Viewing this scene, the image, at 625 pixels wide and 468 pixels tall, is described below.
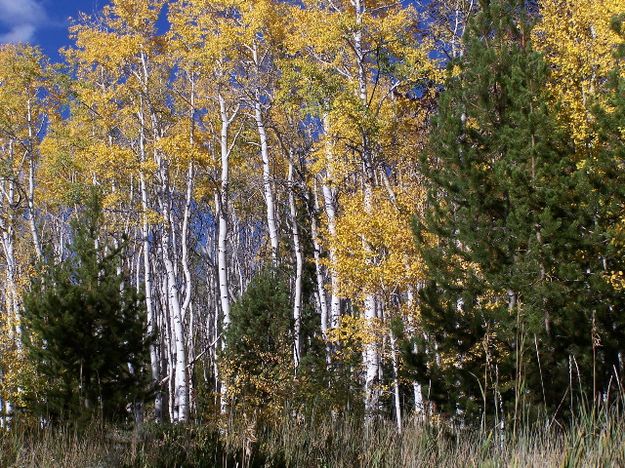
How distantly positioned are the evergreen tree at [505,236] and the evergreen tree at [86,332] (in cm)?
552

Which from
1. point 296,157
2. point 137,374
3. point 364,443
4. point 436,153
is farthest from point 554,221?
point 296,157

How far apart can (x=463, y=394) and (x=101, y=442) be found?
5.54m

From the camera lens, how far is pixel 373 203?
1148 cm

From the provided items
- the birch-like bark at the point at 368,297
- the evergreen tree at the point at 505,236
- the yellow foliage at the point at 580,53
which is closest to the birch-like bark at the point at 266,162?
the birch-like bark at the point at 368,297

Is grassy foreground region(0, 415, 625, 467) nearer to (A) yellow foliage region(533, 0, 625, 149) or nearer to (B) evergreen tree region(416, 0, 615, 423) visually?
(B) evergreen tree region(416, 0, 615, 423)

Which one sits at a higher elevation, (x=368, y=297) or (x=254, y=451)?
(x=368, y=297)

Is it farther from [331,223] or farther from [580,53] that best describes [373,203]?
[580,53]

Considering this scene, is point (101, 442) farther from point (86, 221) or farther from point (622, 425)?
point (86, 221)

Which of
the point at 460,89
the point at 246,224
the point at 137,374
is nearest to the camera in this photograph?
the point at 460,89

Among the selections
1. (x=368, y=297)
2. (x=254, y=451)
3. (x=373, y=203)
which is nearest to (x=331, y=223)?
(x=373, y=203)

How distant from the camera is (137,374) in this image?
37.9 ft

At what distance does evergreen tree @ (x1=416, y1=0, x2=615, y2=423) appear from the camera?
26.2 feet

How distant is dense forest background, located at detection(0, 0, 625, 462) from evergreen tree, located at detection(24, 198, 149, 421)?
0.04 m

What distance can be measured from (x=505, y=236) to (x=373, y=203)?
3.35 meters
